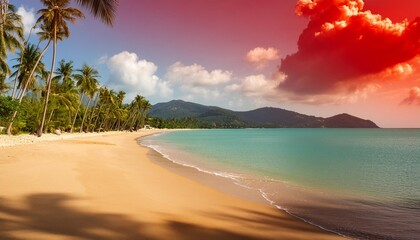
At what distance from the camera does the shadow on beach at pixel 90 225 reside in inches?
217

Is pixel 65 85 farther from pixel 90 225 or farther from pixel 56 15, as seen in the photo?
pixel 90 225

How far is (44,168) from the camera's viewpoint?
1266 cm

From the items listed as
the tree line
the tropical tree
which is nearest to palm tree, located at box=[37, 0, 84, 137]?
the tree line

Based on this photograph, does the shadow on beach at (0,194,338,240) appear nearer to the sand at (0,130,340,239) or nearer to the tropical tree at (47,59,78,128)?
the sand at (0,130,340,239)

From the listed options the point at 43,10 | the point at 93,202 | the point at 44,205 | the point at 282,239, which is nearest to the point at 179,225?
the point at 282,239

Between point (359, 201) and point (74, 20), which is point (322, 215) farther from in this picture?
point (74, 20)

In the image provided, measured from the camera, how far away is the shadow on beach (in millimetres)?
5523

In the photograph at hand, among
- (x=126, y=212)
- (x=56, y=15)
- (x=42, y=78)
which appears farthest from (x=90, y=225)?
(x=42, y=78)

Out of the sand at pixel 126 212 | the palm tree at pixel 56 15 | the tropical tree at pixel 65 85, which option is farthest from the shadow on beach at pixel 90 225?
the tropical tree at pixel 65 85

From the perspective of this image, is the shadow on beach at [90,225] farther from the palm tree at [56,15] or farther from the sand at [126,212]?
the palm tree at [56,15]

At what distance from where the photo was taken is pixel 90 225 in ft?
19.7

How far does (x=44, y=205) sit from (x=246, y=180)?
9.39 metres

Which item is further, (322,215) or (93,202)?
(322,215)

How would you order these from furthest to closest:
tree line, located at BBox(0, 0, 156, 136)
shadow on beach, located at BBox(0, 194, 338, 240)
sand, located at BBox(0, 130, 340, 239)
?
tree line, located at BBox(0, 0, 156, 136)
sand, located at BBox(0, 130, 340, 239)
shadow on beach, located at BBox(0, 194, 338, 240)
